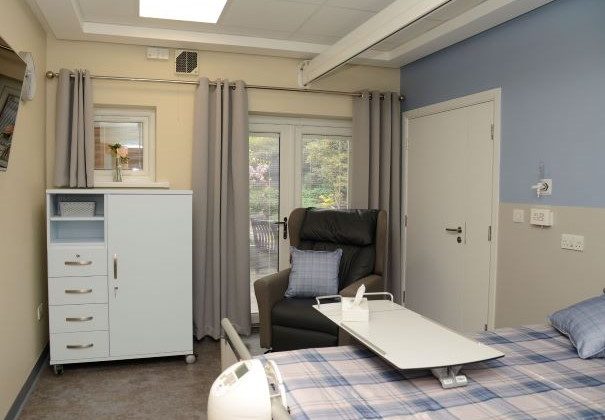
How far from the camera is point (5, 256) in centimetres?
259

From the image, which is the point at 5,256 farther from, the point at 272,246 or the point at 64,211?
the point at 272,246

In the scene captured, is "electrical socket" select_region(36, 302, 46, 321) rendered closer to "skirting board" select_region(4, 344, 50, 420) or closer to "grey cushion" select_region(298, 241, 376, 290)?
"skirting board" select_region(4, 344, 50, 420)

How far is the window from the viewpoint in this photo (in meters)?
3.89

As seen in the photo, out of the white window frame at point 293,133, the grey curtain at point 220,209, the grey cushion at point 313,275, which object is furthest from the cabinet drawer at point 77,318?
the white window frame at point 293,133

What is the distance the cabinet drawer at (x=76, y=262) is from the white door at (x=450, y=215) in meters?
2.55

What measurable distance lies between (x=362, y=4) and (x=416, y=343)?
7.64ft

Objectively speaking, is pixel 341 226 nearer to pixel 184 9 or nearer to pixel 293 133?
pixel 293 133

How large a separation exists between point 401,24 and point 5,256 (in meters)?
2.48

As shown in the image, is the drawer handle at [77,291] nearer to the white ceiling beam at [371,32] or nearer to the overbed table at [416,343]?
the overbed table at [416,343]

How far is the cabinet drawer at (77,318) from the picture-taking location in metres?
3.22

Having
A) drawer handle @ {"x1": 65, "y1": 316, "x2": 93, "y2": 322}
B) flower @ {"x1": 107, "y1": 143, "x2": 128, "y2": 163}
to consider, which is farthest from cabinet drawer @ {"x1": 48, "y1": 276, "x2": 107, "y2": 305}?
flower @ {"x1": 107, "y1": 143, "x2": 128, "y2": 163}

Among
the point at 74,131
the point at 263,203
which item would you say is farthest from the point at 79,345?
the point at 263,203

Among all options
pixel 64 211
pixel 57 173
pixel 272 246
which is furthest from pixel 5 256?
pixel 272 246

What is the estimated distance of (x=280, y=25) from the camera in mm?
3578
